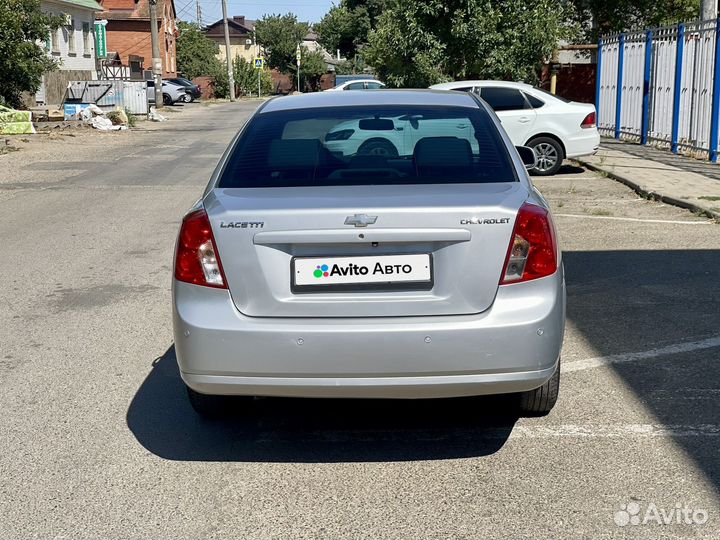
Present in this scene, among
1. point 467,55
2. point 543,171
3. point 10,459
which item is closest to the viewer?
point 10,459

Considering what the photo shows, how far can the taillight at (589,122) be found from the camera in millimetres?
15766

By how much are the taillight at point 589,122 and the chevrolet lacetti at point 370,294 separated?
39.7 ft

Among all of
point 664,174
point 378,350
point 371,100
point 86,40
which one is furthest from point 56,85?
point 378,350

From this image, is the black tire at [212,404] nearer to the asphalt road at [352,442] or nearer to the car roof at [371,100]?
the asphalt road at [352,442]

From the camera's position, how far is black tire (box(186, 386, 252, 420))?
467cm

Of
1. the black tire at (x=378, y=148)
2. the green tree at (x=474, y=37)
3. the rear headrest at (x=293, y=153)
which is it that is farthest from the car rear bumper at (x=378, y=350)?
the green tree at (x=474, y=37)

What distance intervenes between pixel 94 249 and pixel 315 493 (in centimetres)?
637

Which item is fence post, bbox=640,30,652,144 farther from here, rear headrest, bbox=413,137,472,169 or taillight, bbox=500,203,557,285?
taillight, bbox=500,203,557,285

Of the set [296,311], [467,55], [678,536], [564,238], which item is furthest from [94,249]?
[467,55]

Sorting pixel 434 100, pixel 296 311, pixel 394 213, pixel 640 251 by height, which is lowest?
pixel 640 251

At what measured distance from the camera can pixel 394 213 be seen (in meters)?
3.92

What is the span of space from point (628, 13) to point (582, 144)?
Answer: 16036 millimetres

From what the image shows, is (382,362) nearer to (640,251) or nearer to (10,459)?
(10,459)

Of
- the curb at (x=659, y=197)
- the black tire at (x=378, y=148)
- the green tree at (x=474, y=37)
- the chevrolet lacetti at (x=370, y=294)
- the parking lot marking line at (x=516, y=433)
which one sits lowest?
the parking lot marking line at (x=516, y=433)
